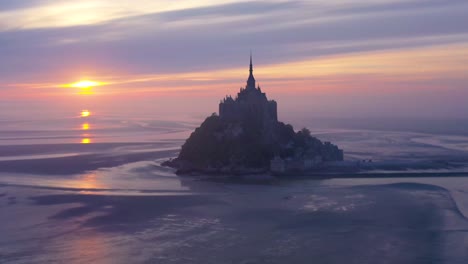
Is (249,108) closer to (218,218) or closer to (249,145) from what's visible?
(249,145)

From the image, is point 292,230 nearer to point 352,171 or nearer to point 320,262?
point 320,262

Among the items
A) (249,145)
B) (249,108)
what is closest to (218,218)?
(249,145)

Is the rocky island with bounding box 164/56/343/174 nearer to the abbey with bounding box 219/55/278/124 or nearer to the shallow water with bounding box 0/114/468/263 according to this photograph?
the abbey with bounding box 219/55/278/124

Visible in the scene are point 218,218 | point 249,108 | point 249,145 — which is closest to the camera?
point 218,218

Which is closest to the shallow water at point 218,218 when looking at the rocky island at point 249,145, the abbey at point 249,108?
the rocky island at point 249,145

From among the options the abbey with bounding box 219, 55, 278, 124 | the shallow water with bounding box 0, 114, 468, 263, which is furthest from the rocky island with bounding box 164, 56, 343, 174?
the shallow water with bounding box 0, 114, 468, 263

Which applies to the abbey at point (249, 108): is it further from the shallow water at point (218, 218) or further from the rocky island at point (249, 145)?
the shallow water at point (218, 218)

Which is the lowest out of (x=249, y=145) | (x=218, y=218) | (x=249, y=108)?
(x=218, y=218)

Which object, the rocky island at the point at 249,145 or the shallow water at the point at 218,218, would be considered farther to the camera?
the rocky island at the point at 249,145
